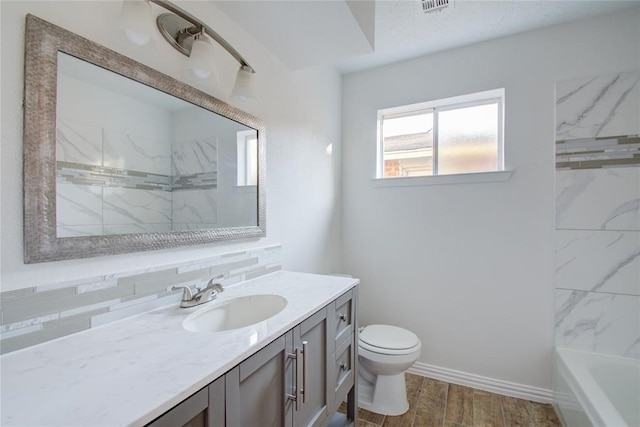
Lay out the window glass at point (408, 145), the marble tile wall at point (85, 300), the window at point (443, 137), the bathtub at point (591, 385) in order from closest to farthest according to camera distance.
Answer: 1. the marble tile wall at point (85, 300)
2. the bathtub at point (591, 385)
3. the window at point (443, 137)
4. the window glass at point (408, 145)

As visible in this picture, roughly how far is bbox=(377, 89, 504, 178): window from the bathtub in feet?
4.36

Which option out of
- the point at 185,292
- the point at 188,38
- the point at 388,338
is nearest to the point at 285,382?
the point at 185,292

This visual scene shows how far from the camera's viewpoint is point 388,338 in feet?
6.40

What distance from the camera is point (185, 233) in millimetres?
1222

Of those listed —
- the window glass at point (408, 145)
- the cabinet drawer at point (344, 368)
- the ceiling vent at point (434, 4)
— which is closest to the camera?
the cabinet drawer at point (344, 368)

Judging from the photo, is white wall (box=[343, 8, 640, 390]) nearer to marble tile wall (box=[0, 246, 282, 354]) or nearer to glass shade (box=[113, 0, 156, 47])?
marble tile wall (box=[0, 246, 282, 354])

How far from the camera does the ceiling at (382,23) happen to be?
4.49 ft

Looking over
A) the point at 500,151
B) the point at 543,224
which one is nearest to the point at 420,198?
the point at 500,151

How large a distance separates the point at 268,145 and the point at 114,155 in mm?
883

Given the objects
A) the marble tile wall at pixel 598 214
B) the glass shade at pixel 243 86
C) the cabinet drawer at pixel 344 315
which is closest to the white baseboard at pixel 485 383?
the marble tile wall at pixel 598 214

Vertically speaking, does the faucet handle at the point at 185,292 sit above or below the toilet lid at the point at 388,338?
above

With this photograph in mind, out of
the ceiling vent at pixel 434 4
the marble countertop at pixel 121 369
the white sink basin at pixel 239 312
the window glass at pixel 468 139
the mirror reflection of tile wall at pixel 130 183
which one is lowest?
the white sink basin at pixel 239 312

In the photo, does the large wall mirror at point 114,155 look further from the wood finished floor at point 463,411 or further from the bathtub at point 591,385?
the bathtub at point 591,385

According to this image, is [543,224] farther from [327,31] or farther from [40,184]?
[40,184]
